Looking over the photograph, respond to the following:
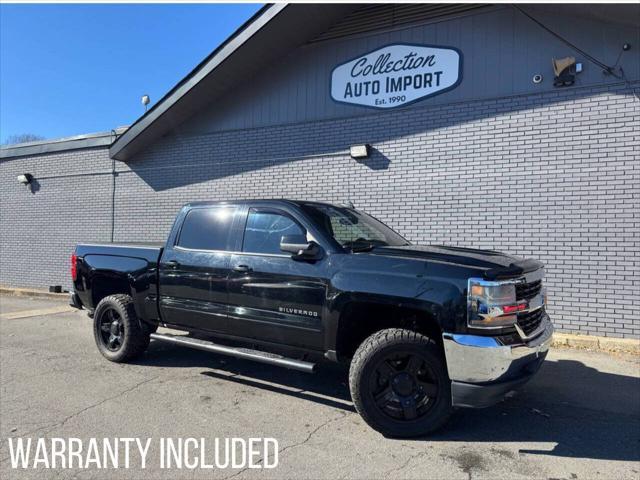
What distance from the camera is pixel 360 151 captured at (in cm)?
856

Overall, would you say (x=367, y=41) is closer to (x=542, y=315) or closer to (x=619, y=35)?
(x=619, y=35)

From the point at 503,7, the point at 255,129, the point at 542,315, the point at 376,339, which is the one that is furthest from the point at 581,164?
the point at 255,129

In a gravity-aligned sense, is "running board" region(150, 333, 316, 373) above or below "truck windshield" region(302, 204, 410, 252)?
below

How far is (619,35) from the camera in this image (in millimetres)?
6855

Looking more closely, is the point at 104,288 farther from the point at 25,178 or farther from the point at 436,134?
the point at 25,178

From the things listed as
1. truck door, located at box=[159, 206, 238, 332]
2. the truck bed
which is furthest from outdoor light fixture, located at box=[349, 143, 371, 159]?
the truck bed

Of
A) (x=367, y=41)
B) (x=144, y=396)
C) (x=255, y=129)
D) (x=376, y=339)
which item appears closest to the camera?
(x=376, y=339)

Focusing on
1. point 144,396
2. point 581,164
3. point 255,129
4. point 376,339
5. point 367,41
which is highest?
point 367,41

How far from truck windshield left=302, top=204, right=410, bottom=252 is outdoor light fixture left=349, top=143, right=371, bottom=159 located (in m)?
3.34

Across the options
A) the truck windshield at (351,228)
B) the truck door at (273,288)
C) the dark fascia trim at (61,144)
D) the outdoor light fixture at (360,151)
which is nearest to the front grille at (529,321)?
the truck windshield at (351,228)

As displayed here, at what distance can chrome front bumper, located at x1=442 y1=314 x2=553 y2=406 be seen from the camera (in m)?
3.44

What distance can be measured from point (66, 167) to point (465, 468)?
12.8 metres

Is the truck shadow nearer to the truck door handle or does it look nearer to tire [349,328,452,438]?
tire [349,328,452,438]

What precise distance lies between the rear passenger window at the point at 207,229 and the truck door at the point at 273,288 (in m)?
0.31
